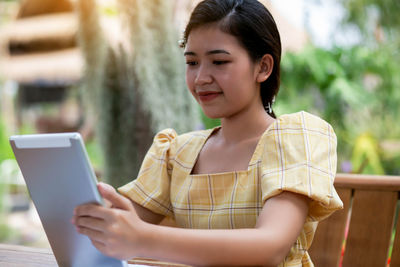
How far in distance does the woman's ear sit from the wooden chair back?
0.41 m

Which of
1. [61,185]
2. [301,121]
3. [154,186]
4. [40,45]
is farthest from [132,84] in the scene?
[40,45]

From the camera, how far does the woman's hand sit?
25.1 inches

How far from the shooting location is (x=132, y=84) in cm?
223

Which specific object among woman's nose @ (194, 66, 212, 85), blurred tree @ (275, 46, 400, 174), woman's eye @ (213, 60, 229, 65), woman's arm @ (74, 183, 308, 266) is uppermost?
woman's eye @ (213, 60, 229, 65)

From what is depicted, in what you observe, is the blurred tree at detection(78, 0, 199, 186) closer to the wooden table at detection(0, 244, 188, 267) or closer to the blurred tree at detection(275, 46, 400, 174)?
the blurred tree at detection(275, 46, 400, 174)

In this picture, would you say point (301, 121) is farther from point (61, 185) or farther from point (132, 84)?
point (132, 84)

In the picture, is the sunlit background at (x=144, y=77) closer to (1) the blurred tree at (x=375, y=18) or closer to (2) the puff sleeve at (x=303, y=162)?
(1) the blurred tree at (x=375, y=18)

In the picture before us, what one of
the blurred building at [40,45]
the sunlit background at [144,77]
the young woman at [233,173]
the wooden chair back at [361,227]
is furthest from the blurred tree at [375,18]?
the young woman at [233,173]

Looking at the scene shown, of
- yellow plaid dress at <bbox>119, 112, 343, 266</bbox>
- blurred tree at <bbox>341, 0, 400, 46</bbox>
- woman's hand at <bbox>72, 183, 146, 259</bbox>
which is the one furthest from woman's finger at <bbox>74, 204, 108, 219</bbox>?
blurred tree at <bbox>341, 0, 400, 46</bbox>

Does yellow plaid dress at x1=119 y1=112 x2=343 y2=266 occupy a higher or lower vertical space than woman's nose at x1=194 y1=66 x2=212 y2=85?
lower

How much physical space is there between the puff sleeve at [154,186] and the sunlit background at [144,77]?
897 mm

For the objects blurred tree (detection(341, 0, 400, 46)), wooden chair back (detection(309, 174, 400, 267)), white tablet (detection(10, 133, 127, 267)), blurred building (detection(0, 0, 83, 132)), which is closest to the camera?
white tablet (detection(10, 133, 127, 267))

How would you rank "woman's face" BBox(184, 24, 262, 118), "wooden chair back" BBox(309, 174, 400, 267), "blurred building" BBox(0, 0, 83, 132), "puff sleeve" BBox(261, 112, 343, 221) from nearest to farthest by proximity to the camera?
"puff sleeve" BBox(261, 112, 343, 221)
"woman's face" BBox(184, 24, 262, 118)
"wooden chair back" BBox(309, 174, 400, 267)
"blurred building" BBox(0, 0, 83, 132)

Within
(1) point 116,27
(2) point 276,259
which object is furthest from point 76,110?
(2) point 276,259
